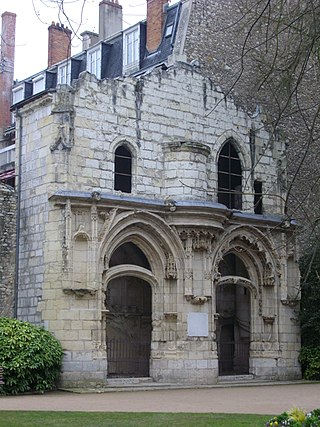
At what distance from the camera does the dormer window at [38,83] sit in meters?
32.8

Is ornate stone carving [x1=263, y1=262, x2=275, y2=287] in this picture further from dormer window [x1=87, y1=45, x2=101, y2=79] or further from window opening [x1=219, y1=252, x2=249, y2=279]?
dormer window [x1=87, y1=45, x2=101, y2=79]

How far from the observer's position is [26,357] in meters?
17.3

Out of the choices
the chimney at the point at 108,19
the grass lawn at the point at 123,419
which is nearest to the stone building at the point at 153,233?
the grass lawn at the point at 123,419

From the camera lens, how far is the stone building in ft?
62.8

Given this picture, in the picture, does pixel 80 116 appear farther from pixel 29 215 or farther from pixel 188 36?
pixel 188 36

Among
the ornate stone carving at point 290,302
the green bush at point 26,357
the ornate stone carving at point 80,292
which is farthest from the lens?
the ornate stone carving at point 290,302

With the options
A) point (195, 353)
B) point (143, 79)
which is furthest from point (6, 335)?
point (143, 79)

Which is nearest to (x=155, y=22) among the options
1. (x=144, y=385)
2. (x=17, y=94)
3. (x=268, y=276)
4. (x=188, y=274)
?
(x=268, y=276)

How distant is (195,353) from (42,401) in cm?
572

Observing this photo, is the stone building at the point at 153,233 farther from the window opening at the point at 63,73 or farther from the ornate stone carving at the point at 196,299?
the window opening at the point at 63,73

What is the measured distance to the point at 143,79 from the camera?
21.2 m

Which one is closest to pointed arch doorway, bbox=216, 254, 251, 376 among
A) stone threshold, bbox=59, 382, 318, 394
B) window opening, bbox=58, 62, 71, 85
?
stone threshold, bbox=59, 382, 318, 394

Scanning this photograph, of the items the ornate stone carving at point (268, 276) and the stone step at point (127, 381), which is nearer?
the stone step at point (127, 381)

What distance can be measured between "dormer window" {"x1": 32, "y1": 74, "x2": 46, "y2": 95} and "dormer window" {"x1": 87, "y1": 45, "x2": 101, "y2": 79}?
10.7ft
